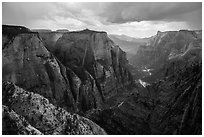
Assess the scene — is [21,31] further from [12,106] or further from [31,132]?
[31,132]

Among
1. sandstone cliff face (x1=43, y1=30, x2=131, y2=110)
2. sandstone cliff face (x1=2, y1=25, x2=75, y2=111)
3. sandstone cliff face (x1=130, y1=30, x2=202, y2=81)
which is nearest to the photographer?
sandstone cliff face (x1=2, y1=25, x2=75, y2=111)

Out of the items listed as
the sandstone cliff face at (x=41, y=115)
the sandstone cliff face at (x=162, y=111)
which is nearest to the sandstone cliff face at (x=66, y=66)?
the sandstone cliff face at (x=162, y=111)

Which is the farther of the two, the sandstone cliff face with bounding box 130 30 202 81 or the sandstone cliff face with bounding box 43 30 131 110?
the sandstone cliff face with bounding box 130 30 202 81

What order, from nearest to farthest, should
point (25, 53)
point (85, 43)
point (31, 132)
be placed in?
point (31, 132) → point (25, 53) → point (85, 43)

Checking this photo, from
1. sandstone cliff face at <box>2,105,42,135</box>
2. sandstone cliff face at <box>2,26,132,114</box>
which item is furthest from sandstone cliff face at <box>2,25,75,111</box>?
sandstone cliff face at <box>2,105,42,135</box>

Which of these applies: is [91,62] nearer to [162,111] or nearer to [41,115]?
[162,111]

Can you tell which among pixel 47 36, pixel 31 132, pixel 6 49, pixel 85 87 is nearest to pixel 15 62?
pixel 6 49

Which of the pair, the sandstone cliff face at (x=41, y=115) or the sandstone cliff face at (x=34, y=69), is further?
the sandstone cliff face at (x=34, y=69)

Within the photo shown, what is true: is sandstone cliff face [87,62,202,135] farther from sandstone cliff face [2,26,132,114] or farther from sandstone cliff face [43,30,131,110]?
sandstone cliff face [43,30,131,110]

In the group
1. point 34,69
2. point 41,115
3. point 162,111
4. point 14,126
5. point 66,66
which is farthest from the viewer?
point 66,66

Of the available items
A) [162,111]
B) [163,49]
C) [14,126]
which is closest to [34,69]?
[162,111]

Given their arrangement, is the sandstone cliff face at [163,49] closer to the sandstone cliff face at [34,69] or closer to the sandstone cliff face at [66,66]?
the sandstone cliff face at [66,66]
